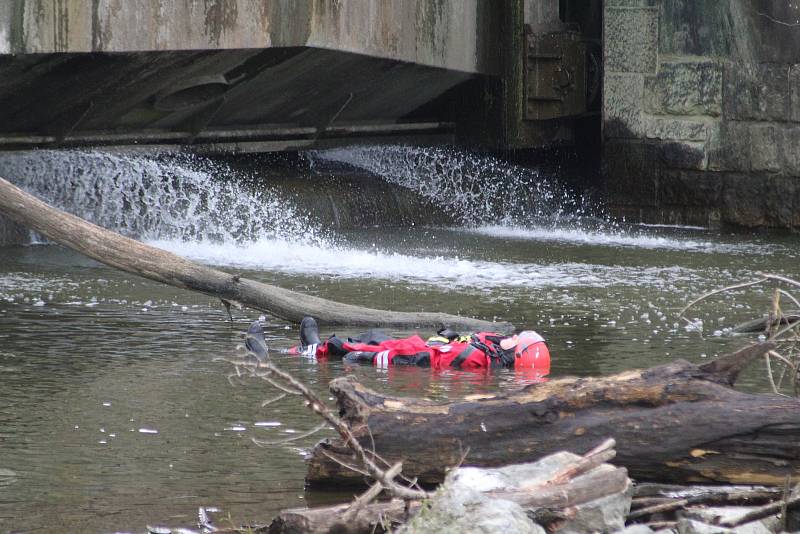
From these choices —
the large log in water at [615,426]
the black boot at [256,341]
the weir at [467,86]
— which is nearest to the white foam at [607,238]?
the weir at [467,86]

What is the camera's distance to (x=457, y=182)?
16.6m

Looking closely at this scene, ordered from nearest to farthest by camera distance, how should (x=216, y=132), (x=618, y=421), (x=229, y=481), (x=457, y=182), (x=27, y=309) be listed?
(x=618, y=421) < (x=229, y=481) < (x=27, y=309) < (x=216, y=132) < (x=457, y=182)

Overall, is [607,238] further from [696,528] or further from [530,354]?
[696,528]

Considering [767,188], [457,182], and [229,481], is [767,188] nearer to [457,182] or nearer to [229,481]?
[457,182]

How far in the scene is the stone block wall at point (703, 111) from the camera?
15.0 m

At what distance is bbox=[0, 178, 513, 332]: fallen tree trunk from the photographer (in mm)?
7773

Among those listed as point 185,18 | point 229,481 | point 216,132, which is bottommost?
point 229,481

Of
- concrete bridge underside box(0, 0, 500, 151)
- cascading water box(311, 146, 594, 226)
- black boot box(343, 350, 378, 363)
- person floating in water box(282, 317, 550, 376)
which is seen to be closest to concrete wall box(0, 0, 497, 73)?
concrete bridge underside box(0, 0, 500, 151)

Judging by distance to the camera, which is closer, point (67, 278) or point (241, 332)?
point (241, 332)

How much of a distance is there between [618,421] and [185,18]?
774 cm

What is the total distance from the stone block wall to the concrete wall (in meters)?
1.99

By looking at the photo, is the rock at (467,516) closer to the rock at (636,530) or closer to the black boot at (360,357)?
the rock at (636,530)

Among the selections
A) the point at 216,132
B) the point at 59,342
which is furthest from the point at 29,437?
the point at 216,132

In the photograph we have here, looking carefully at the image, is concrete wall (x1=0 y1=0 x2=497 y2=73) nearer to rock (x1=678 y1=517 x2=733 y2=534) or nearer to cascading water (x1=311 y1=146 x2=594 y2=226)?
cascading water (x1=311 y1=146 x2=594 y2=226)
